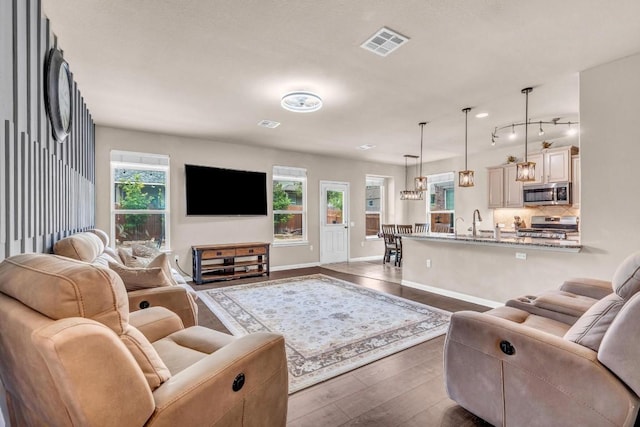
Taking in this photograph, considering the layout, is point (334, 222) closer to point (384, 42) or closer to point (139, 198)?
point (139, 198)

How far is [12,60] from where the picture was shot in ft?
5.02

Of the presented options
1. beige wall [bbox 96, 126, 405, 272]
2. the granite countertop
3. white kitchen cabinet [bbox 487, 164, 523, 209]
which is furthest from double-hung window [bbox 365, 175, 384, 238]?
the granite countertop

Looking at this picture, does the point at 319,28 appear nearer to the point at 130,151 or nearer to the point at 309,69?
the point at 309,69

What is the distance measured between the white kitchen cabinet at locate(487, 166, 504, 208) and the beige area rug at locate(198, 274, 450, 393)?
3.86 meters

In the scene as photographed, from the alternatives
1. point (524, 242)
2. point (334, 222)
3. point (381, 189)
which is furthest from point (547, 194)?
point (334, 222)

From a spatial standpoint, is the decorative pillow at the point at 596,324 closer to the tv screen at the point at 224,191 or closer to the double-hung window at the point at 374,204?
the tv screen at the point at 224,191

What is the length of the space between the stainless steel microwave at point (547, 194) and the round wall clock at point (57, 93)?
7079mm

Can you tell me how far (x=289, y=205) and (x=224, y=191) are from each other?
1.58 meters

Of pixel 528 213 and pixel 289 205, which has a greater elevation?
pixel 289 205

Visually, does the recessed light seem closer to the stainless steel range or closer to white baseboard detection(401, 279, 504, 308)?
white baseboard detection(401, 279, 504, 308)

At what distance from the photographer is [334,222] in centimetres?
777

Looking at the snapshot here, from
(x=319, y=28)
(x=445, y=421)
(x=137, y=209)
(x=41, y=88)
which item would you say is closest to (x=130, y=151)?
(x=137, y=209)

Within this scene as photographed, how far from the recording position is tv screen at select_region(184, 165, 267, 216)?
18.6ft

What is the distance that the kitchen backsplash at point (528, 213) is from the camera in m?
5.92
